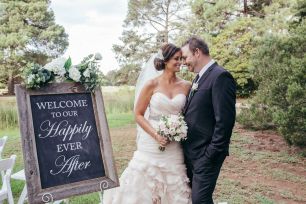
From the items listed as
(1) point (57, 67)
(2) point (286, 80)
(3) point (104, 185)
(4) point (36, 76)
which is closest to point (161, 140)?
(3) point (104, 185)

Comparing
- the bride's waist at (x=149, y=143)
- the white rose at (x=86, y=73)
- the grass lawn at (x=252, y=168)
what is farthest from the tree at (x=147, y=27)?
the white rose at (x=86, y=73)

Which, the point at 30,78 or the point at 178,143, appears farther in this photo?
the point at 178,143

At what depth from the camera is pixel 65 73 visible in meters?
3.43

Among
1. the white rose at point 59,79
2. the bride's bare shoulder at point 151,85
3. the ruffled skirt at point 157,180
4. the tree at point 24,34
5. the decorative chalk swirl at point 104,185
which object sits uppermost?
the tree at point 24,34

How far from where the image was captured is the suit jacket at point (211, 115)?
132 inches

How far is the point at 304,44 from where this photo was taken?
830cm

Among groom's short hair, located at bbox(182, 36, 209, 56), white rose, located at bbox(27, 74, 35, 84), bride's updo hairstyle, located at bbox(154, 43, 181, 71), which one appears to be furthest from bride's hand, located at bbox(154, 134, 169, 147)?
white rose, located at bbox(27, 74, 35, 84)

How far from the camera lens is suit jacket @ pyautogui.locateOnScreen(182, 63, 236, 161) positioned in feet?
11.0

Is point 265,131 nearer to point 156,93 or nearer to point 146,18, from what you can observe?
point 156,93

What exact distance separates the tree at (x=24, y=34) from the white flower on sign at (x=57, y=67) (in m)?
24.7

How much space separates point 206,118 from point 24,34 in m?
27.6

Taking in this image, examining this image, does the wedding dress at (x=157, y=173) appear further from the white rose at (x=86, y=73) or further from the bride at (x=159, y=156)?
the white rose at (x=86, y=73)

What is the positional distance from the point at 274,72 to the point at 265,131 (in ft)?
12.0

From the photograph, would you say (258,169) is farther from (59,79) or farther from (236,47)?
(236,47)
